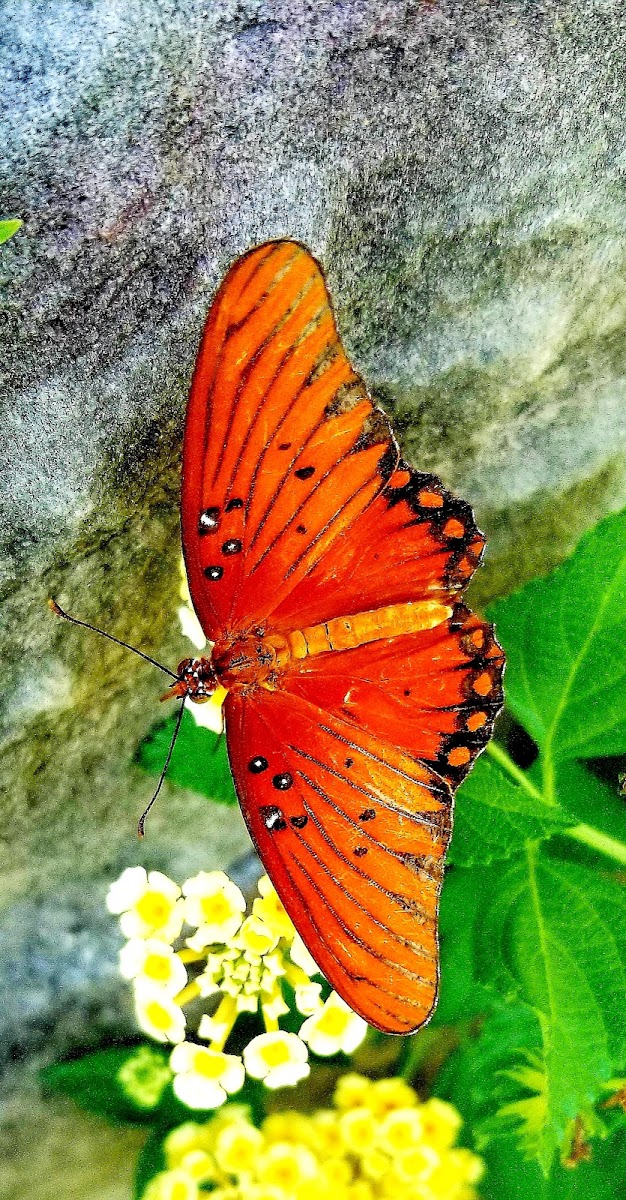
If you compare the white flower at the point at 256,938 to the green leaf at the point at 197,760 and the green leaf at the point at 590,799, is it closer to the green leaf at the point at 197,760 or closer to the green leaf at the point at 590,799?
the green leaf at the point at 197,760

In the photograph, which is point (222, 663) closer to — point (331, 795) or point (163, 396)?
point (331, 795)

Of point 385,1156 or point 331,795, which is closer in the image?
point 331,795

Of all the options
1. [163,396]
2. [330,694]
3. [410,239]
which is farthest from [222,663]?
[410,239]

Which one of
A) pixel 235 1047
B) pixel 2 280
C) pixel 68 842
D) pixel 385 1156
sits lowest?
pixel 385 1156

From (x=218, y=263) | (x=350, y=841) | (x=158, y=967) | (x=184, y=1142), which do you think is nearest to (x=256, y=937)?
(x=158, y=967)

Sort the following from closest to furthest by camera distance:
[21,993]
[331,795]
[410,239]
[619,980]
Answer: [331,795]
[619,980]
[410,239]
[21,993]

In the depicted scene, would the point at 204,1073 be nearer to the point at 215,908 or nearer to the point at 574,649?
the point at 215,908

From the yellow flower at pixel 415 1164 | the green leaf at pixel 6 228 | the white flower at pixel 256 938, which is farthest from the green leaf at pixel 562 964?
the green leaf at pixel 6 228

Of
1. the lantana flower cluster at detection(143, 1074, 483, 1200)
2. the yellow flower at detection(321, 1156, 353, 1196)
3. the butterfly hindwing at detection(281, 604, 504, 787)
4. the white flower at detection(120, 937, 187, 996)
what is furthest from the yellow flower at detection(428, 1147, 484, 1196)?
the butterfly hindwing at detection(281, 604, 504, 787)
